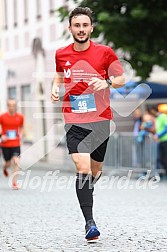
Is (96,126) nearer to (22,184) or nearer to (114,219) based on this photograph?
(114,219)

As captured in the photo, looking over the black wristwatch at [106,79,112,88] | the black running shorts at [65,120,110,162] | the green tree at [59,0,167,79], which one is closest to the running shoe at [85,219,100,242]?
the black running shorts at [65,120,110,162]

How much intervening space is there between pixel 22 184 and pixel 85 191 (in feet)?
34.2

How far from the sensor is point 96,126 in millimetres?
7855

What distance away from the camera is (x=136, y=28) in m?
20.4

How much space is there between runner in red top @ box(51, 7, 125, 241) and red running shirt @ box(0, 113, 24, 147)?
899 centimetres

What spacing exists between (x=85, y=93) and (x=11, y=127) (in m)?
9.16

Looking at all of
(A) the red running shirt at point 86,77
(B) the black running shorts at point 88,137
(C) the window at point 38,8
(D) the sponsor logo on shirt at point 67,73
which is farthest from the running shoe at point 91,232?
(C) the window at point 38,8

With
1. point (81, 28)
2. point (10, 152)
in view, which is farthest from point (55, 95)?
point (10, 152)

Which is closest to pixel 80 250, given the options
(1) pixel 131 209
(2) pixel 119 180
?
(1) pixel 131 209

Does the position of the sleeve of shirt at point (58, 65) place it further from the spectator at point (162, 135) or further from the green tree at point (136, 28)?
the green tree at point (136, 28)

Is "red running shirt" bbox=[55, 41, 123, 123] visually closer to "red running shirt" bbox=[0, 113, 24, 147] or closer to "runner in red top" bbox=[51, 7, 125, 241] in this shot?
"runner in red top" bbox=[51, 7, 125, 241]

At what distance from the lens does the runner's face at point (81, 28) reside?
25.0ft

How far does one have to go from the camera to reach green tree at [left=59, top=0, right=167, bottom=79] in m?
19.8

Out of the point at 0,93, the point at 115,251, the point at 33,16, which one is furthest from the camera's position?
the point at 33,16
